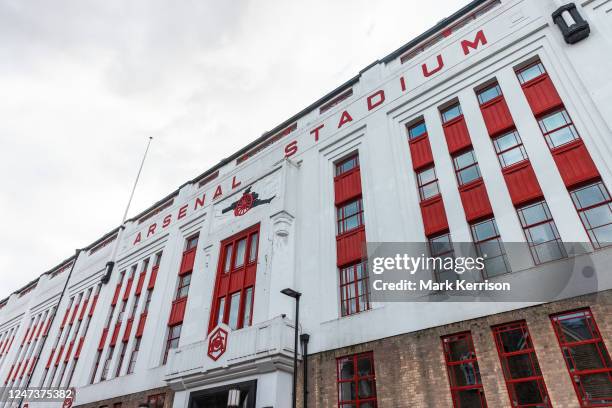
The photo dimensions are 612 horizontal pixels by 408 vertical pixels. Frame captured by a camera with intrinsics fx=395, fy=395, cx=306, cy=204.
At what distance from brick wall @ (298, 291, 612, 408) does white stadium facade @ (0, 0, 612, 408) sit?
45 millimetres

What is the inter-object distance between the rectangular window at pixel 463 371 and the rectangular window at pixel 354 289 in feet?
12.4

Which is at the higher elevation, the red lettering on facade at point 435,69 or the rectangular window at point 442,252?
the red lettering on facade at point 435,69

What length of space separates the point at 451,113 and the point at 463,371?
11.3 m

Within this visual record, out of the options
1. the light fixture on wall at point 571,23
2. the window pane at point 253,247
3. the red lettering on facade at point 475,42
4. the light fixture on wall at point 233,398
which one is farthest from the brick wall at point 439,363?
the red lettering on facade at point 475,42

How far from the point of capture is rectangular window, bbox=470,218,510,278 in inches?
527

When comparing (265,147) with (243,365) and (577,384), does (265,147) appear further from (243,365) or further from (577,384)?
(577,384)

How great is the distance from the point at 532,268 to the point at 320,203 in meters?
10.5

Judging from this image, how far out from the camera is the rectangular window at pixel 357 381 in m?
14.1

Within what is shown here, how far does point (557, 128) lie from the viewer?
14.5m

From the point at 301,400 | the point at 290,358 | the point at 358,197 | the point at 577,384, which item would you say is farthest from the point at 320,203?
the point at 577,384

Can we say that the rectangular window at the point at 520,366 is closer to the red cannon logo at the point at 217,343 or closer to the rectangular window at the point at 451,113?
the rectangular window at the point at 451,113

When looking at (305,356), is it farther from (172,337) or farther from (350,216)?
(172,337)

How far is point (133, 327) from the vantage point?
26.1 m

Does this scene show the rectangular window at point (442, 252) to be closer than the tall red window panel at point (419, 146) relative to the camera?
Yes
